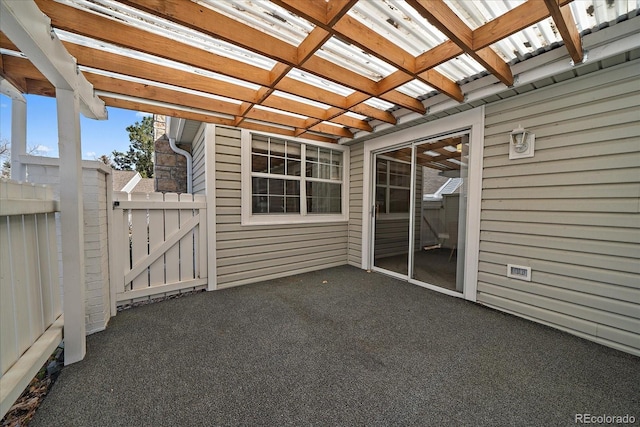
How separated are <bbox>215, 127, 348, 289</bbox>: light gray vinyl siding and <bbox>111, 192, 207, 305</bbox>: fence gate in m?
0.26

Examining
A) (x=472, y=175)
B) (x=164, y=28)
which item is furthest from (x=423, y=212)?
(x=164, y=28)

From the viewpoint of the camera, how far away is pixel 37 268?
158 cm

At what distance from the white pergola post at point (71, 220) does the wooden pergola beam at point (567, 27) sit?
3.13 metres

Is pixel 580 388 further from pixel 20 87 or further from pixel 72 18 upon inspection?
pixel 20 87

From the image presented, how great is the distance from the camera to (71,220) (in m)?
1.68

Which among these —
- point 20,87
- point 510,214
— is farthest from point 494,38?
point 20,87

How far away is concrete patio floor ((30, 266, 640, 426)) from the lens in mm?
1317

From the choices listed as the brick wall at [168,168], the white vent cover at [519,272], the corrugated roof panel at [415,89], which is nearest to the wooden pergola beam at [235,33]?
the corrugated roof panel at [415,89]

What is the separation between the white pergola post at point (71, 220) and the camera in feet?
5.41

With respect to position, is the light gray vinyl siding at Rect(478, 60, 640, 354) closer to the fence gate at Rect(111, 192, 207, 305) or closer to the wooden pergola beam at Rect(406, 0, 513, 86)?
the wooden pergola beam at Rect(406, 0, 513, 86)

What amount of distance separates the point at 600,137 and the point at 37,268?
4530 millimetres

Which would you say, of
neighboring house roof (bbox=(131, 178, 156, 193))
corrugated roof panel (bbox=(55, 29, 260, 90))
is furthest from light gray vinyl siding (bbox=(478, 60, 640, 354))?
neighboring house roof (bbox=(131, 178, 156, 193))

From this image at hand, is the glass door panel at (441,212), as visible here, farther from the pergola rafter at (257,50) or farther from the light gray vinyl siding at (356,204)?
the light gray vinyl siding at (356,204)

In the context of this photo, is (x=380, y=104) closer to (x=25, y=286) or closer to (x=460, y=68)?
(x=460, y=68)
